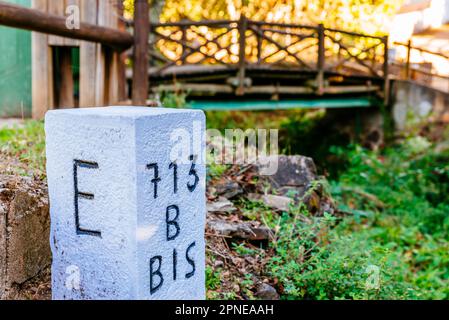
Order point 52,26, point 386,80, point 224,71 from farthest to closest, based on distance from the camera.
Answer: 1. point 386,80
2. point 224,71
3. point 52,26

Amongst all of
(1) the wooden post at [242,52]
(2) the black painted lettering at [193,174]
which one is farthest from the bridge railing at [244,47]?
(2) the black painted lettering at [193,174]

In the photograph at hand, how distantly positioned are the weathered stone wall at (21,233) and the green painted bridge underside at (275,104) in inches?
208

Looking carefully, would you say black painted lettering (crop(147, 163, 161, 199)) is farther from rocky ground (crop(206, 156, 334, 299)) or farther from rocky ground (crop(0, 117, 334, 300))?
rocky ground (crop(206, 156, 334, 299))

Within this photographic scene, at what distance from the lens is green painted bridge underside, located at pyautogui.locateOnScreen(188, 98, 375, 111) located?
356 inches

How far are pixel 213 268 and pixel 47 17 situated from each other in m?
3.13

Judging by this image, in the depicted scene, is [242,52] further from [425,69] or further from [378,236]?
[425,69]

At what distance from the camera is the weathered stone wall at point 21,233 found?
8.86ft

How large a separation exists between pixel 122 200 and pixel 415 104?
1058cm

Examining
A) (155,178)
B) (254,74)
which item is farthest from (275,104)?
(155,178)

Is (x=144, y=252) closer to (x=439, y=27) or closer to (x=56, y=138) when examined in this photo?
(x=56, y=138)

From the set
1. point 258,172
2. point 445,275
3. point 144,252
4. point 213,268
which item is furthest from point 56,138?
point 445,275

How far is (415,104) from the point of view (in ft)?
38.3

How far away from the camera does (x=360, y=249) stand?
4.87 metres

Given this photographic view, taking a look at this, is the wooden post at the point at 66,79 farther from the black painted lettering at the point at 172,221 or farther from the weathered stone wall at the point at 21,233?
the black painted lettering at the point at 172,221
